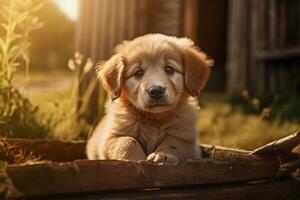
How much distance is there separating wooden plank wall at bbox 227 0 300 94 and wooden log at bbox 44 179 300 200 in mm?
4800

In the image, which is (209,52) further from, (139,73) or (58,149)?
(139,73)

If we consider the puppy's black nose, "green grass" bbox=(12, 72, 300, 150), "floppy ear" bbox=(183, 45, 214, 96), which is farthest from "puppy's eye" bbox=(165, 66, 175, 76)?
"green grass" bbox=(12, 72, 300, 150)

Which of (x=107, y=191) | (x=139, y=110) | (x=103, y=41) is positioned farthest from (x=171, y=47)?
(x=103, y=41)

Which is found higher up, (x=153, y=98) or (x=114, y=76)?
(x=114, y=76)

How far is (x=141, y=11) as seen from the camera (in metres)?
9.15

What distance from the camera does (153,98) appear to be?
330cm

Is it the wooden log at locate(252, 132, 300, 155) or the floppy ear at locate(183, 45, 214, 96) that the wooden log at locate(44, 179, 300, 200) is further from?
the floppy ear at locate(183, 45, 214, 96)

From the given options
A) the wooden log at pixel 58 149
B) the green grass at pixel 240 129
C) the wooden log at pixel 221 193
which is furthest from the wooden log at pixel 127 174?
the green grass at pixel 240 129

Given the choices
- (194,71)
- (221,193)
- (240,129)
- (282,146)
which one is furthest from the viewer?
(240,129)

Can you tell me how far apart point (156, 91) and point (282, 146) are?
0.79m

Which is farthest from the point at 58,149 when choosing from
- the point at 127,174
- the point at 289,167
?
the point at 289,167

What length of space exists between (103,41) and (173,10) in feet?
9.82

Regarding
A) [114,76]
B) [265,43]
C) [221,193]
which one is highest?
[265,43]

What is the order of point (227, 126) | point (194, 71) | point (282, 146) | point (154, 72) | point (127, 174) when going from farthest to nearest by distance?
point (227, 126)
point (194, 71)
point (154, 72)
point (282, 146)
point (127, 174)
